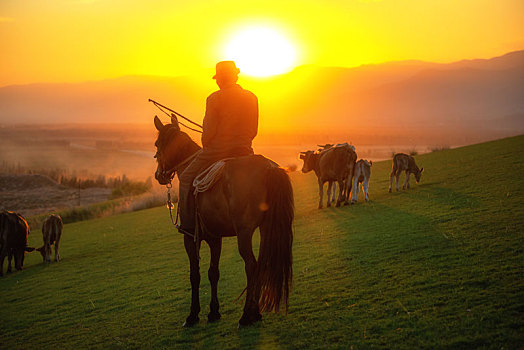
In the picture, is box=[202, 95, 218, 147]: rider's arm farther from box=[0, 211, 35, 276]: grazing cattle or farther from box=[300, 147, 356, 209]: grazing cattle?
box=[0, 211, 35, 276]: grazing cattle

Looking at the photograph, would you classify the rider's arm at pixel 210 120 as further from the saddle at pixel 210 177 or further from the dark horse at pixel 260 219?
the dark horse at pixel 260 219

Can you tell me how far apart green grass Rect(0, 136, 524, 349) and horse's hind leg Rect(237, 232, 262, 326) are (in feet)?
0.68

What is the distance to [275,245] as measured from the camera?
7016mm

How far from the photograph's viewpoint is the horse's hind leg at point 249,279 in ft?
23.0

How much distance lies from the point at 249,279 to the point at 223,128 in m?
2.36

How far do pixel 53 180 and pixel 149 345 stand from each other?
62928 millimetres

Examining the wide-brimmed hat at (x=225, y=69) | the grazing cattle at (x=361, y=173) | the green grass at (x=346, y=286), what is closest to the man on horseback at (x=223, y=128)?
the wide-brimmed hat at (x=225, y=69)

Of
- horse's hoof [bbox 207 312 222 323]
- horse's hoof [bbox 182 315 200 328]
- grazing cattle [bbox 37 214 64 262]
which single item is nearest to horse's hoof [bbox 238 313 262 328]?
horse's hoof [bbox 207 312 222 323]

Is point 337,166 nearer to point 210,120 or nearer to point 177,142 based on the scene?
point 177,142

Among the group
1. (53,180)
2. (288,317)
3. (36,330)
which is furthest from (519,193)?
(53,180)

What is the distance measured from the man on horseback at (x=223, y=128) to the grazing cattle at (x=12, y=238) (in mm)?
11445

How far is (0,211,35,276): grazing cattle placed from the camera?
16.5 meters

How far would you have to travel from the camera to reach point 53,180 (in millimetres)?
64500

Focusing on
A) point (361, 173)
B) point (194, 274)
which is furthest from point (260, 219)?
point (361, 173)
